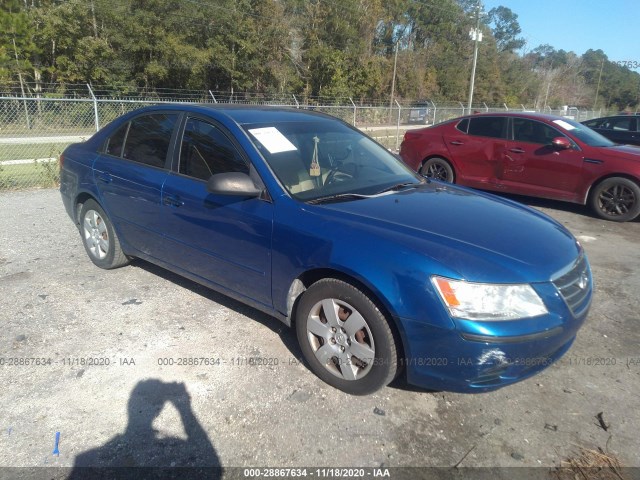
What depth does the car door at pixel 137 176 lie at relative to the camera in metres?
3.82

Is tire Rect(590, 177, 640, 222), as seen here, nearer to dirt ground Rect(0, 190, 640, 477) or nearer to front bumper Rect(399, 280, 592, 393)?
dirt ground Rect(0, 190, 640, 477)

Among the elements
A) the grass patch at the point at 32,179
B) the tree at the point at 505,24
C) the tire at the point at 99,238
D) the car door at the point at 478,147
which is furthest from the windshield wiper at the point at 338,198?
the tree at the point at 505,24

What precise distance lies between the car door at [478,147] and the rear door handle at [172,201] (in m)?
5.71

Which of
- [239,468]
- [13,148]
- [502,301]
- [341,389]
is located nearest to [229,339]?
[341,389]

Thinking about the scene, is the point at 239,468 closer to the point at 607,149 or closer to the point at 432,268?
the point at 432,268

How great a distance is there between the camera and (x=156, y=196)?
3.75m

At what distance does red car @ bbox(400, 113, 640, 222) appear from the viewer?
6.89 m

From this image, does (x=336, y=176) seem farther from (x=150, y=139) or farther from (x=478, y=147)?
(x=478, y=147)

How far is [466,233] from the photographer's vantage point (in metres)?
2.73

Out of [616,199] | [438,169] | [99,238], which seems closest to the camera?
[99,238]

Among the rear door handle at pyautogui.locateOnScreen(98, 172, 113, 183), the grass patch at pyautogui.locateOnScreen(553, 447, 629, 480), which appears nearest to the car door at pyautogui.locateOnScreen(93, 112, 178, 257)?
the rear door handle at pyautogui.locateOnScreen(98, 172, 113, 183)

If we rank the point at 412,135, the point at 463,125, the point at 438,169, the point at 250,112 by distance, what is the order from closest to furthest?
1. the point at 250,112
2. the point at 463,125
3. the point at 438,169
4. the point at 412,135

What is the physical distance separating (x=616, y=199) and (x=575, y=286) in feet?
16.9

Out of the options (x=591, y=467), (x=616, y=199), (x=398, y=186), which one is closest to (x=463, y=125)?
(x=616, y=199)
